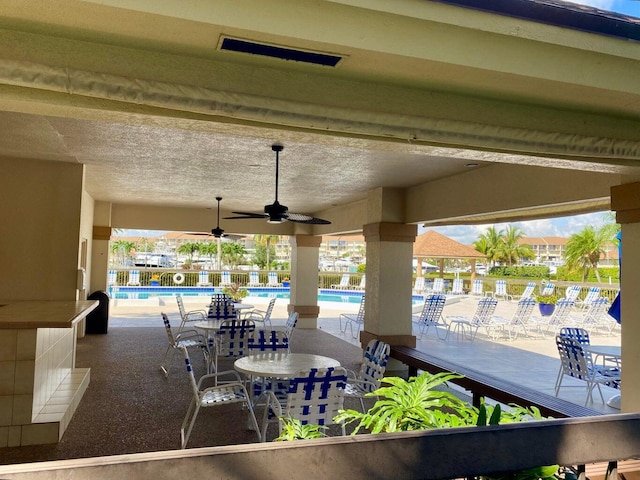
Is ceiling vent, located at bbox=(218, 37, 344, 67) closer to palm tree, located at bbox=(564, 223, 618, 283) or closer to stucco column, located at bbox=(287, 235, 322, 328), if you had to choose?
stucco column, located at bbox=(287, 235, 322, 328)

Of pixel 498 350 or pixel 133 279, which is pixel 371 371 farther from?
pixel 133 279

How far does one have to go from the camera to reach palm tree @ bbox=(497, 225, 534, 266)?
36656 millimetres

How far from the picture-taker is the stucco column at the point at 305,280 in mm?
11797

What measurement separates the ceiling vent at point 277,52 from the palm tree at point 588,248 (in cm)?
2742

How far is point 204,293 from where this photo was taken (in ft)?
63.3

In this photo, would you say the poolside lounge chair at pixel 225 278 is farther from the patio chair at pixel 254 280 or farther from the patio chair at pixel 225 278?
the patio chair at pixel 254 280

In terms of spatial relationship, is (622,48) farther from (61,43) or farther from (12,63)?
(12,63)

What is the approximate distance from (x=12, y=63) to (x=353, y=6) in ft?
4.29

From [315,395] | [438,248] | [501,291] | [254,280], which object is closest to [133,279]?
[254,280]

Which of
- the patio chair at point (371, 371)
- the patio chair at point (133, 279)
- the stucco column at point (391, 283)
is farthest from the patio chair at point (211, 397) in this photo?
the patio chair at point (133, 279)

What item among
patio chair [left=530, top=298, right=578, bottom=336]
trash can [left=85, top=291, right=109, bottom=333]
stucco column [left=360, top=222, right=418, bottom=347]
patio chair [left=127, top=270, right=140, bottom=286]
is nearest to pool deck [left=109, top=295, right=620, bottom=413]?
patio chair [left=530, top=298, right=578, bottom=336]

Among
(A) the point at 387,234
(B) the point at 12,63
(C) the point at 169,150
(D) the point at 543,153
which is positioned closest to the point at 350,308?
(A) the point at 387,234

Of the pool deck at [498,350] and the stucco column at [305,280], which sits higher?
the stucco column at [305,280]

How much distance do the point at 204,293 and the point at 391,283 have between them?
43.6 feet
